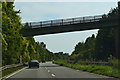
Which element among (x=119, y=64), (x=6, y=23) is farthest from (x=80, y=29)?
(x=119, y=64)

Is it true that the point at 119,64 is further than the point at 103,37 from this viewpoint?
No

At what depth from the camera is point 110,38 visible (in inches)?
3597

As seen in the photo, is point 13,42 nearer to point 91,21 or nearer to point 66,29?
point 66,29

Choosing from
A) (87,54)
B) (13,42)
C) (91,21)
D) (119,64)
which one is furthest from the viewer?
(87,54)

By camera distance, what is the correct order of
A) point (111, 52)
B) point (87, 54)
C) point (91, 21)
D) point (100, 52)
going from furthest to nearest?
point (87, 54)
point (100, 52)
point (111, 52)
point (91, 21)

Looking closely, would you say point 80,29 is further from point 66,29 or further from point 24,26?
point 24,26

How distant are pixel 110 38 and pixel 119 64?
211ft

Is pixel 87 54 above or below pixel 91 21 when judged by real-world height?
below

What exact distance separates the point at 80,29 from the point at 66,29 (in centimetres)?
257

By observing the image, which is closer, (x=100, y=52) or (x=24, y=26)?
(x=24, y=26)

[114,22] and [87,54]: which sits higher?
[114,22]

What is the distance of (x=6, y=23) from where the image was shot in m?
38.2

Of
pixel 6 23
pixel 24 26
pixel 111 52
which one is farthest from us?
pixel 111 52

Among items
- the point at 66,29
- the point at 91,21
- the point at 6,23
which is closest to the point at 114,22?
the point at 91,21
